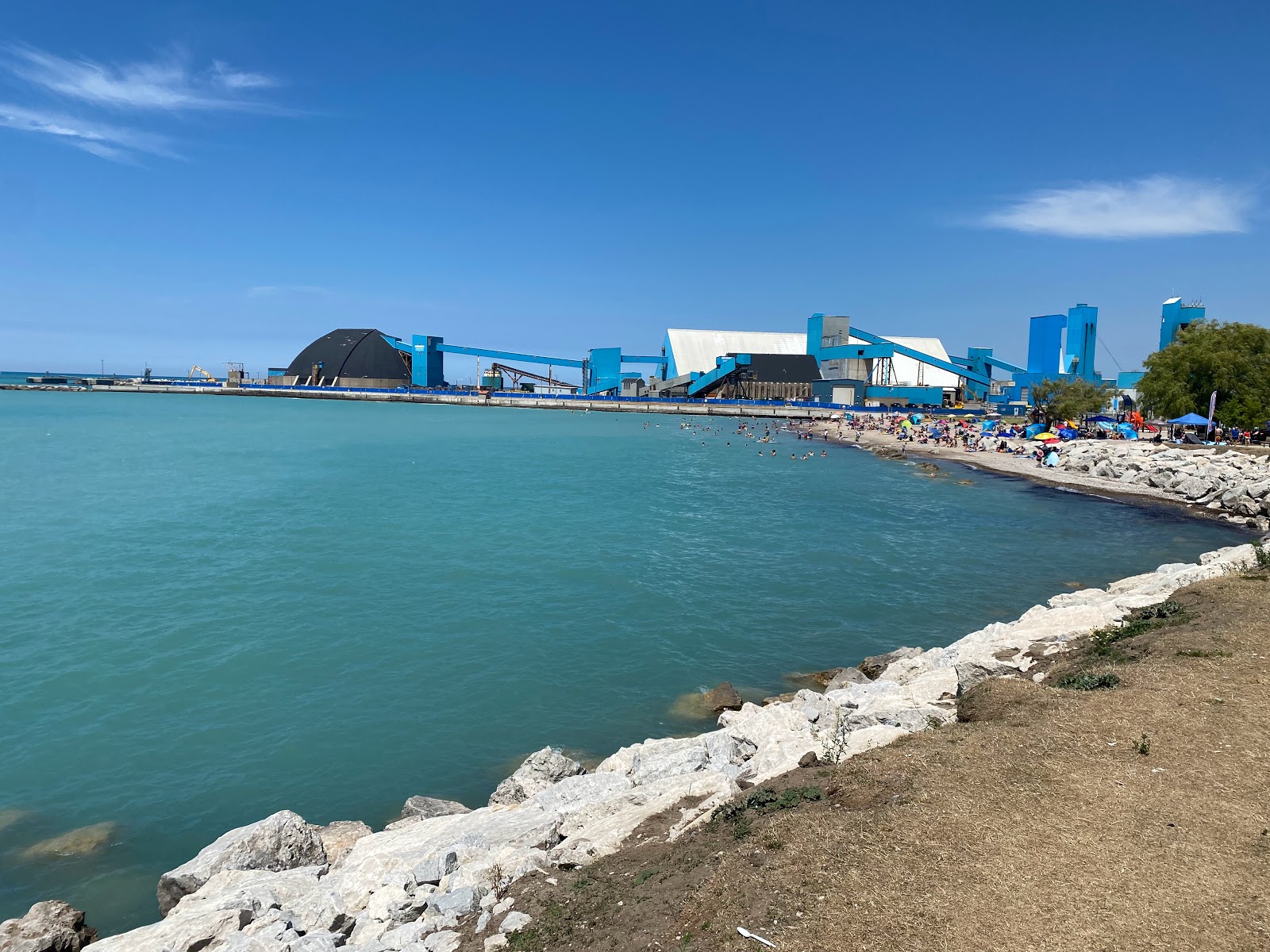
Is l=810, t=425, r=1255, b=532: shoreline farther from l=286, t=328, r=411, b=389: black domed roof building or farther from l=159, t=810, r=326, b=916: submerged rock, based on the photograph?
l=286, t=328, r=411, b=389: black domed roof building

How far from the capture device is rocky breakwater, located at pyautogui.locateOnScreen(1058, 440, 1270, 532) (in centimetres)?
2516

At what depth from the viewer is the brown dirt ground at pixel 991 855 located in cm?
380

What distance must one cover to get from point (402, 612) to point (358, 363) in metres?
106

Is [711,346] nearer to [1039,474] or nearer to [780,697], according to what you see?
[1039,474]

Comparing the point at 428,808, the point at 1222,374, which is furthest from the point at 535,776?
the point at 1222,374

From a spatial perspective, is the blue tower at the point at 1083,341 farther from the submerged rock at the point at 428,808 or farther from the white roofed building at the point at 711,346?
the submerged rock at the point at 428,808

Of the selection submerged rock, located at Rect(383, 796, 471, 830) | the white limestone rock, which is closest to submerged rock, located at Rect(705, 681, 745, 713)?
submerged rock, located at Rect(383, 796, 471, 830)

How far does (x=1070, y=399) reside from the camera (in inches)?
2071

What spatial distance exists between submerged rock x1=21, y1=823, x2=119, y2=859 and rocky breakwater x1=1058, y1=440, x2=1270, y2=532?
1107 inches

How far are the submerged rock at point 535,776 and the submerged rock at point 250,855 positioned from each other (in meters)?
1.73

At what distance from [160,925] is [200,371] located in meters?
157

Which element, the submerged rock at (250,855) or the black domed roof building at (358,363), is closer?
the submerged rock at (250,855)

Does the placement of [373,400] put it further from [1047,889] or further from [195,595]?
[1047,889]

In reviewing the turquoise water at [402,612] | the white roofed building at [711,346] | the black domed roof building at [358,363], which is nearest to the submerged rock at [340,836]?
the turquoise water at [402,612]
